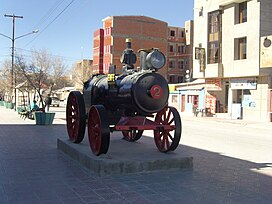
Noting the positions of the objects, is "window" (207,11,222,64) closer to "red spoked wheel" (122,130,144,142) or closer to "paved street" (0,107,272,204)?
"red spoked wheel" (122,130,144,142)

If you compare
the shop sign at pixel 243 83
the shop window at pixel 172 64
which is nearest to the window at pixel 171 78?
the shop window at pixel 172 64

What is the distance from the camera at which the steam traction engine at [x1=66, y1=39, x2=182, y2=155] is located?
25.4ft

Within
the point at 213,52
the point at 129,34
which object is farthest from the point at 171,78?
the point at 213,52

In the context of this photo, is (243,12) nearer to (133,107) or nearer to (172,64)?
(133,107)

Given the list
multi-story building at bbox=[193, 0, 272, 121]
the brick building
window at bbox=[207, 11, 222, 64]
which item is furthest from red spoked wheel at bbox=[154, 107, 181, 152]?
the brick building

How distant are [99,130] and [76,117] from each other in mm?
2358

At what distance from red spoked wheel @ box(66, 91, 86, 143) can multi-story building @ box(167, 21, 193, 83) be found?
59094 mm

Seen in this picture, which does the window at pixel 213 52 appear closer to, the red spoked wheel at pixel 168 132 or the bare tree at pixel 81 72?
the red spoked wheel at pixel 168 132

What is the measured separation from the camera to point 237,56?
30.7 m

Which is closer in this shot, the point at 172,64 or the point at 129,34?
the point at 129,34

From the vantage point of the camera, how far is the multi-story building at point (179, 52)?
6938cm

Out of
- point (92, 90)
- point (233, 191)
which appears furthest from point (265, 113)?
point (233, 191)

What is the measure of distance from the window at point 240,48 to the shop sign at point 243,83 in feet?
6.25

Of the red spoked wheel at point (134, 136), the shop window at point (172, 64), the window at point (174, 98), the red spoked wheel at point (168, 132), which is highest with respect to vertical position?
the shop window at point (172, 64)
